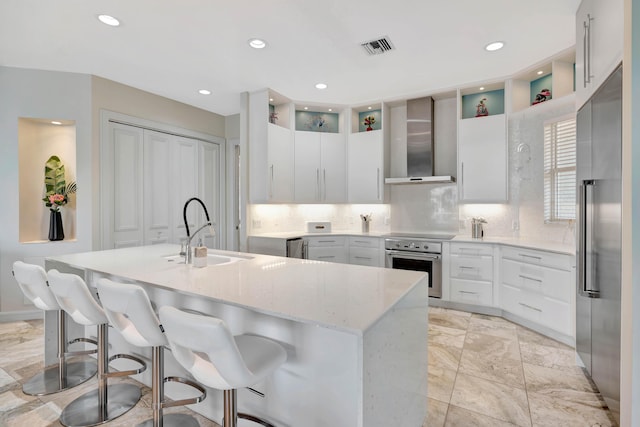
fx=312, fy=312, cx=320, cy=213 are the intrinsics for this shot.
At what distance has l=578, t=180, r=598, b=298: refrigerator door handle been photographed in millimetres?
2068

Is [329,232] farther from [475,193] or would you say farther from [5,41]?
[5,41]

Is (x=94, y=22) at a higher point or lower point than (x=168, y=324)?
higher

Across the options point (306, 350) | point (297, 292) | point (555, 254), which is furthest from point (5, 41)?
point (555, 254)

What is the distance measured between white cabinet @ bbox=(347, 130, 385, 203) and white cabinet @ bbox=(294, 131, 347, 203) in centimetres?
12

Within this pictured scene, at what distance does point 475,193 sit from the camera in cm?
398

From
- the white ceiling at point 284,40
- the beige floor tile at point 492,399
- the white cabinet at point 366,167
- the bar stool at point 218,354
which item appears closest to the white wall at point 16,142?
the white ceiling at point 284,40

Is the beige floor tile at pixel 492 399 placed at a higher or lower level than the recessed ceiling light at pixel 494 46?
lower

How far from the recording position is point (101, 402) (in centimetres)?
198

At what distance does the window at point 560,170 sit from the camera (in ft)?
10.9

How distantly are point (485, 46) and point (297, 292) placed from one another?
3.07 m

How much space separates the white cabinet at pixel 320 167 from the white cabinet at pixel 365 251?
722mm

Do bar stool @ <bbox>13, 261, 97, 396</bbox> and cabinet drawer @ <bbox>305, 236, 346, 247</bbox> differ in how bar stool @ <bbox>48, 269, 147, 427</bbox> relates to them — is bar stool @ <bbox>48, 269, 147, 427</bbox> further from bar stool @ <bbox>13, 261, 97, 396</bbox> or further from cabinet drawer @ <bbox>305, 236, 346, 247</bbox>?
cabinet drawer @ <bbox>305, 236, 346, 247</bbox>

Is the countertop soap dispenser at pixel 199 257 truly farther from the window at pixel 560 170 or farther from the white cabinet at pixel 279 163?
the window at pixel 560 170

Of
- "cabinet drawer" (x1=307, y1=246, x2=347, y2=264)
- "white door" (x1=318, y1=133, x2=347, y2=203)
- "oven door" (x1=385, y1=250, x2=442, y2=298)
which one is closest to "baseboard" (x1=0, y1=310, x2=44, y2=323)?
"cabinet drawer" (x1=307, y1=246, x2=347, y2=264)
